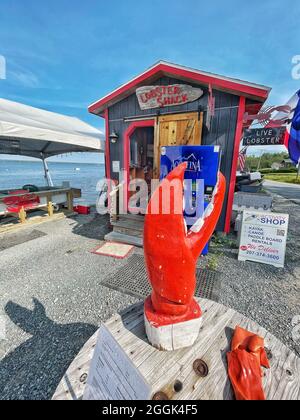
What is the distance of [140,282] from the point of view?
3.02 meters

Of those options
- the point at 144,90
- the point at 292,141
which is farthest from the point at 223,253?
the point at 144,90

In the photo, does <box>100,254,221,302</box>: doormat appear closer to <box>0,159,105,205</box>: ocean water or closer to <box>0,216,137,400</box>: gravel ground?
<box>0,216,137,400</box>: gravel ground

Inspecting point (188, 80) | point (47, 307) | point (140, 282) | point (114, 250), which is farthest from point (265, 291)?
point (188, 80)

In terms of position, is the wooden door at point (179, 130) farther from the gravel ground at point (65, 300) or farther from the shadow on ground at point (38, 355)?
the shadow on ground at point (38, 355)

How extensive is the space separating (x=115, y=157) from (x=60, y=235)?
9.34 feet

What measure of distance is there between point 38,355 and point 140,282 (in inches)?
61.0

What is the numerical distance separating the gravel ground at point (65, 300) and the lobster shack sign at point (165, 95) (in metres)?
3.65

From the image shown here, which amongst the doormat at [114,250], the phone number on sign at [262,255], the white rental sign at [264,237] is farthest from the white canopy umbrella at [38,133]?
the phone number on sign at [262,255]

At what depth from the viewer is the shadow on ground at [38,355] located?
1.58 metres

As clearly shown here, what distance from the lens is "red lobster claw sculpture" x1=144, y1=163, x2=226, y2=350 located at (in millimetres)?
1119

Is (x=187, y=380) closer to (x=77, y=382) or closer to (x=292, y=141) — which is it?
(x=77, y=382)

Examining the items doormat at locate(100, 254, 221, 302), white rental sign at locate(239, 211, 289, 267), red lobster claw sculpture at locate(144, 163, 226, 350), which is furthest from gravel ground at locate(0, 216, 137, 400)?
white rental sign at locate(239, 211, 289, 267)

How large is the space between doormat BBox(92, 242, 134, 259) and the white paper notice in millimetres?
2856

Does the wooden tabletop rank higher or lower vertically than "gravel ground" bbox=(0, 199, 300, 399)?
higher
